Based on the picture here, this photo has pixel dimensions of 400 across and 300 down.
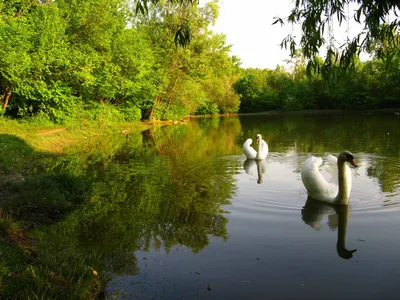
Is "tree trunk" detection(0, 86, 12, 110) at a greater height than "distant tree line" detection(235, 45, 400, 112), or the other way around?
"distant tree line" detection(235, 45, 400, 112)

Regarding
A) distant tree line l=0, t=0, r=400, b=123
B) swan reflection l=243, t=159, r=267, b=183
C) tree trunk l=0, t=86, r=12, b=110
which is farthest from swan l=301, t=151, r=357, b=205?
tree trunk l=0, t=86, r=12, b=110

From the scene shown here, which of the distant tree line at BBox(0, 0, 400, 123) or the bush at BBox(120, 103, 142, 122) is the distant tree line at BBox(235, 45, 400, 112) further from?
the bush at BBox(120, 103, 142, 122)

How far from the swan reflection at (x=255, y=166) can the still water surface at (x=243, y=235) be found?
18cm

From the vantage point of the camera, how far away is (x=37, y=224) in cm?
802

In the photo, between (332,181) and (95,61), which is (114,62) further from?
(332,181)

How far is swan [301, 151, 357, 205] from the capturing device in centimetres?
894

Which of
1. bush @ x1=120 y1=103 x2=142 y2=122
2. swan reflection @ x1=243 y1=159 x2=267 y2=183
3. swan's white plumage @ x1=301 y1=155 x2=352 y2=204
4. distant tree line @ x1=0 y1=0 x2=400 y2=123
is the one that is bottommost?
swan reflection @ x1=243 y1=159 x2=267 y2=183

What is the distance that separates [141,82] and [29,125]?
A: 1646 cm

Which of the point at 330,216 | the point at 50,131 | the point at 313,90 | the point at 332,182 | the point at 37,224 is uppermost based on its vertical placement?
the point at 313,90

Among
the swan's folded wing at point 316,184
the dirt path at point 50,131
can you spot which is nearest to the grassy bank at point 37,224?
the dirt path at point 50,131

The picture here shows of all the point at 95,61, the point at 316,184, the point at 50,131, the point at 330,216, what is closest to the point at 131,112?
the point at 95,61

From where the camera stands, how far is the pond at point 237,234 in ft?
18.5

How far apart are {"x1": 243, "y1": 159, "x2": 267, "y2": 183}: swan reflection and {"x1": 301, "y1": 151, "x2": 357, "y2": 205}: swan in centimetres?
292

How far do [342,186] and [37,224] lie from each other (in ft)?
21.8
